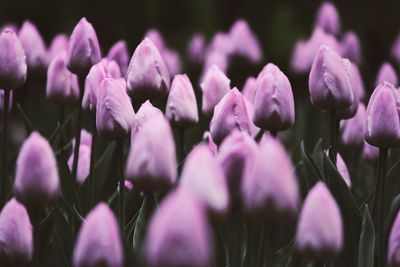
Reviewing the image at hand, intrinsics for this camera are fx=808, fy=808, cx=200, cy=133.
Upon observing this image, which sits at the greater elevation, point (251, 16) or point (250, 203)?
point (250, 203)

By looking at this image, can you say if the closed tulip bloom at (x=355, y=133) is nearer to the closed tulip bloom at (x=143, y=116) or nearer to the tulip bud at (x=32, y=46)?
the closed tulip bloom at (x=143, y=116)

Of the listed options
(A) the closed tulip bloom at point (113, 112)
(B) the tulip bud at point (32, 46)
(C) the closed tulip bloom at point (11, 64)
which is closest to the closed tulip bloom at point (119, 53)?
(B) the tulip bud at point (32, 46)

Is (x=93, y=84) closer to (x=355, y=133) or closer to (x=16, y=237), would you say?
(x=16, y=237)

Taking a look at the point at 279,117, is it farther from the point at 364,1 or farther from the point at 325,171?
the point at 364,1

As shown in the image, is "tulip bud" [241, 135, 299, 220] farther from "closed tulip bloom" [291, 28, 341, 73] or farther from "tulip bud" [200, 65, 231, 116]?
"closed tulip bloom" [291, 28, 341, 73]

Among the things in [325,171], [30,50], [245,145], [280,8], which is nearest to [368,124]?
[325,171]

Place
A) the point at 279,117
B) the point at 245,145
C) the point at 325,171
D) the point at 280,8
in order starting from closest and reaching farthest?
the point at 245,145
the point at 279,117
the point at 325,171
the point at 280,8
